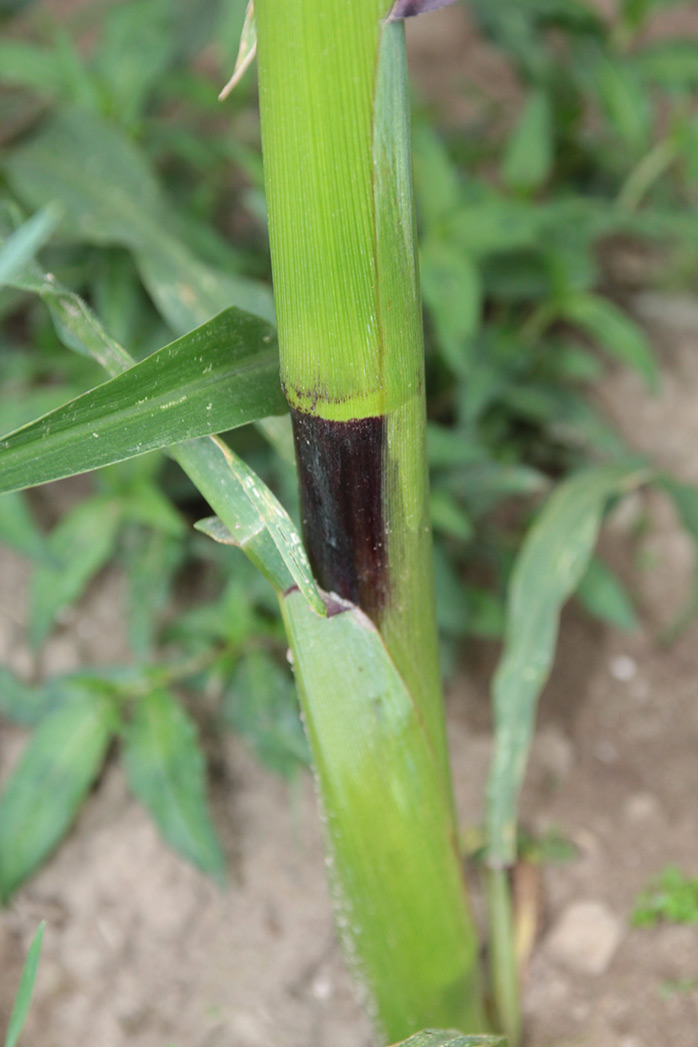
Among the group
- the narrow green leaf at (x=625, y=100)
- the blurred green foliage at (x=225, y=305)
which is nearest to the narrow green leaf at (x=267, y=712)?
the blurred green foliage at (x=225, y=305)

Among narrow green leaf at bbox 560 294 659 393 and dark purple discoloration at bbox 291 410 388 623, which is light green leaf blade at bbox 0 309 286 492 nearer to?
dark purple discoloration at bbox 291 410 388 623

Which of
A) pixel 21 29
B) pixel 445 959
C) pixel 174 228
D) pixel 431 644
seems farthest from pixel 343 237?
pixel 21 29

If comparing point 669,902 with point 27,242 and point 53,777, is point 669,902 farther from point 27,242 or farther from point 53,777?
point 27,242

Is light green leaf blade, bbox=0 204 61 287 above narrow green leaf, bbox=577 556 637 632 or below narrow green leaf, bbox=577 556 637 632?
above

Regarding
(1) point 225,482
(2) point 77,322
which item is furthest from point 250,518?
(2) point 77,322

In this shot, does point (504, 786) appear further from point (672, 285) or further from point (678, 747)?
point (672, 285)

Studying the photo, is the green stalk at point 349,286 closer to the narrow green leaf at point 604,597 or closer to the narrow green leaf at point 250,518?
the narrow green leaf at point 250,518

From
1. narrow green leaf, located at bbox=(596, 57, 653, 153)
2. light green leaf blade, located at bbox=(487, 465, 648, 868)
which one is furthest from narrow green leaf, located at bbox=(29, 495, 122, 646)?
narrow green leaf, located at bbox=(596, 57, 653, 153)
